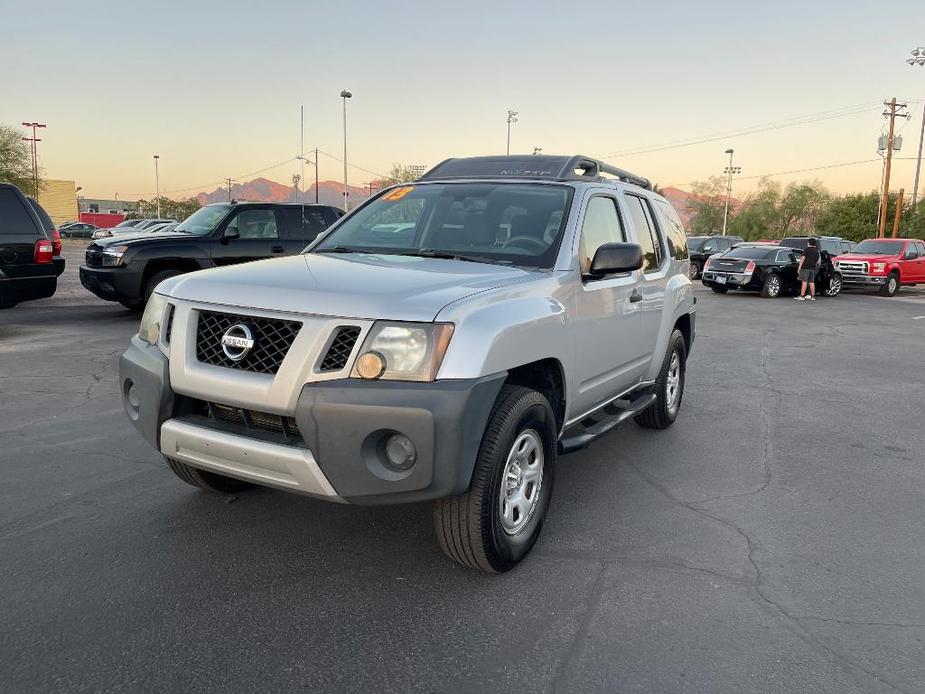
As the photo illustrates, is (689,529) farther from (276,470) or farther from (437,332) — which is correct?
(276,470)

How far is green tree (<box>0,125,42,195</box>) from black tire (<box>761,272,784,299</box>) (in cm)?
6007

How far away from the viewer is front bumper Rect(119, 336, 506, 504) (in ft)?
8.94

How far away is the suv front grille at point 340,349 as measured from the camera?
2836mm

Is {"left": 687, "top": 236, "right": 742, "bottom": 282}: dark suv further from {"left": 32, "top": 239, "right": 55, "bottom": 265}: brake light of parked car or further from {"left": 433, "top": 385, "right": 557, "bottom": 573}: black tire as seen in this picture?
{"left": 433, "top": 385, "right": 557, "bottom": 573}: black tire

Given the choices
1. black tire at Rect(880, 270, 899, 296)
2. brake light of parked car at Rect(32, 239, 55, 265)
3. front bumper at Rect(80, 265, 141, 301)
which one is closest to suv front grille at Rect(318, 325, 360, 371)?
brake light of parked car at Rect(32, 239, 55, 265)

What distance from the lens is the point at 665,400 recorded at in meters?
5.73

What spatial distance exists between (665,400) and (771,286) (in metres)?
16.6

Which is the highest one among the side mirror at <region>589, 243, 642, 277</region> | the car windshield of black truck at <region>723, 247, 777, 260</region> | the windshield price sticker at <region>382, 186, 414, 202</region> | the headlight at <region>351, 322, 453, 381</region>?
the windshield price sticker at <region>382, 186, 414, 202</region>

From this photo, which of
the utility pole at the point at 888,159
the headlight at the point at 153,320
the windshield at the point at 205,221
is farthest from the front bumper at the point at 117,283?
the utility pole at the point at 888,159

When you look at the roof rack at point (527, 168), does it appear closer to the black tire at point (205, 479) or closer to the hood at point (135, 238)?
the black tire at point (205, 479)

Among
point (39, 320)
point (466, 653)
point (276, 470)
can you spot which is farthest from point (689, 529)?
point (39, 320)

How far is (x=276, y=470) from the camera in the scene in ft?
9.43

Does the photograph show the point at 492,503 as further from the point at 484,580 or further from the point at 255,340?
the point at 255,340

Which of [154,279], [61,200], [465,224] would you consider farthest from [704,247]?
[61,200]
